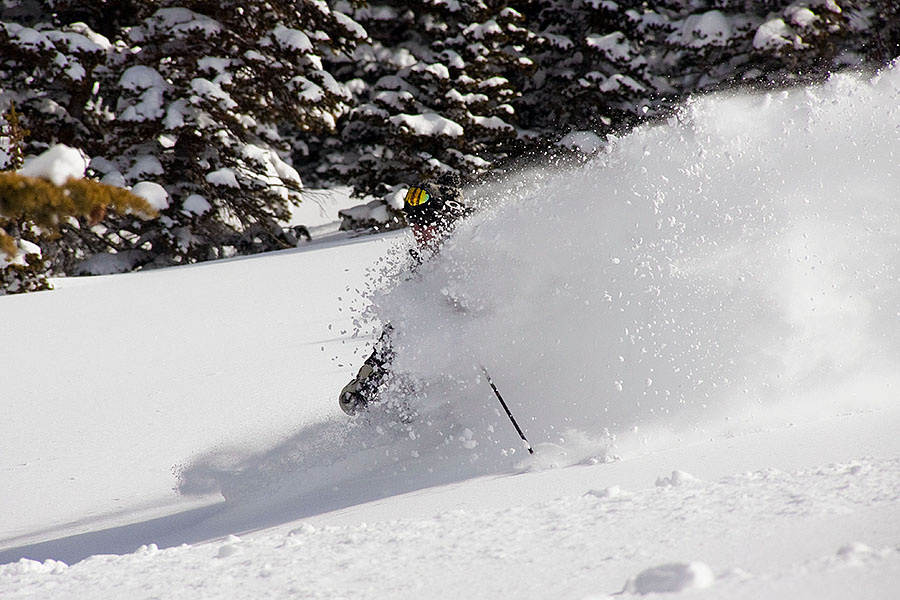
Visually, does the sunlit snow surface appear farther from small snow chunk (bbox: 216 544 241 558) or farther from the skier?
small snow chunk (bbox: 216 544 241 558)

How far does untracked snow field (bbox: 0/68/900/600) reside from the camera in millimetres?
3154

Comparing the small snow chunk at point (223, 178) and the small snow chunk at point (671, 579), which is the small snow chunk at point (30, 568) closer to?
the small snow chunk at point (671, 579)

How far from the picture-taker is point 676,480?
3189mm

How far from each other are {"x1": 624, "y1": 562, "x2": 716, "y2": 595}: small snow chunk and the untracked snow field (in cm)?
59

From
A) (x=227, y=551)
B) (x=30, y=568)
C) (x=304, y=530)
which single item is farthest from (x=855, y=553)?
(x=30, y=568)

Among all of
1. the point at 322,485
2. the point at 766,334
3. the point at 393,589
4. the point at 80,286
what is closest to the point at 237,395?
the point at 322,485

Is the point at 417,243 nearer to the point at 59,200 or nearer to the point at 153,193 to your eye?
the point at 59,200

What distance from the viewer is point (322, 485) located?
4.97m

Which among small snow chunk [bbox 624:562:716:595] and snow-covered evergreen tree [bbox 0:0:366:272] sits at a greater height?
snow-covered evergreen tree [bbox 0:0:366:272]

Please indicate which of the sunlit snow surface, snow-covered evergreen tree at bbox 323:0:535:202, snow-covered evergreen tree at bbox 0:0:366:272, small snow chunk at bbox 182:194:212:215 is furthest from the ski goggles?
snow-covered evergreen tree at bbox 323:0:535:202

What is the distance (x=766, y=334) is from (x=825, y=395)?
44cm

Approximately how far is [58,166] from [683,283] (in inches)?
131

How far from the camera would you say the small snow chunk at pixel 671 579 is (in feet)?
6.89

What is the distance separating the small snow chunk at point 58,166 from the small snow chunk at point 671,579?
199 centimetres
